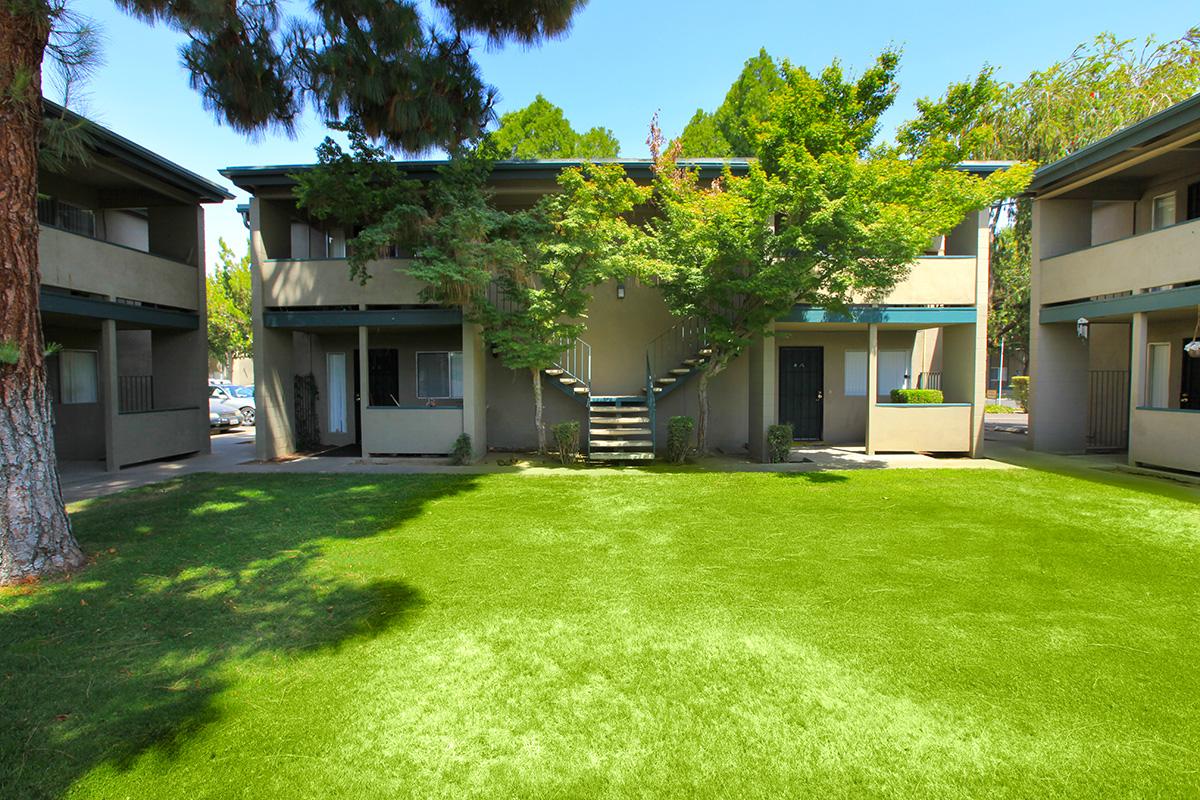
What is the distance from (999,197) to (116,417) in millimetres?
16277

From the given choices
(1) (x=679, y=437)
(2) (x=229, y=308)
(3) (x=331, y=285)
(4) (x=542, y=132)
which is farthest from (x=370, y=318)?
(2) (x=229, y=308)

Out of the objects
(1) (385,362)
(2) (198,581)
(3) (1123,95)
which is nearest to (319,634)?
(2) (198,581)

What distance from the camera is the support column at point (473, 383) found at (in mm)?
11266

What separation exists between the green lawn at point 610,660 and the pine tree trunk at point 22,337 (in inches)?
20.6

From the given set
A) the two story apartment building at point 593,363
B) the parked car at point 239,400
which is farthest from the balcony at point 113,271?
the parked car at point 239,400

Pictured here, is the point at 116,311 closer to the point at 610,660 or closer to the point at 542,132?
the point at 610,660

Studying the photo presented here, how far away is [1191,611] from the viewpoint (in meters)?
4.32

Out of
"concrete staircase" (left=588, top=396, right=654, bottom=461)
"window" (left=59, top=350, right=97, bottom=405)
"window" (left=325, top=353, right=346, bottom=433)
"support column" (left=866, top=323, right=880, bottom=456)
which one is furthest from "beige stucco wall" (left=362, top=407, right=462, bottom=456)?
"support column" (left=866, top=323, right=880, bottom=456)

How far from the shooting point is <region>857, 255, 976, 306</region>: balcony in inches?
453

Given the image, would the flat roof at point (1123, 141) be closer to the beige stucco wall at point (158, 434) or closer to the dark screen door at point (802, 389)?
the dark screen door at point (802, 389)

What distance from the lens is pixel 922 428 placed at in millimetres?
11734

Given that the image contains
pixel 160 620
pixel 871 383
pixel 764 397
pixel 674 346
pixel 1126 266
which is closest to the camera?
pixel 160 620

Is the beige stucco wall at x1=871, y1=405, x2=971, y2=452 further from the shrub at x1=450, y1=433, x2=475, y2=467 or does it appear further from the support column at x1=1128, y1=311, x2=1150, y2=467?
the shrub at x1=450, y1=433, x2=475, y2=467

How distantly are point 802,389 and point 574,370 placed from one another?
18.4ft
